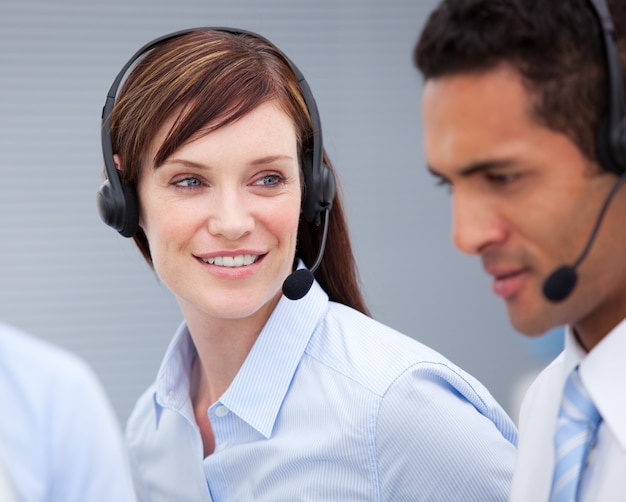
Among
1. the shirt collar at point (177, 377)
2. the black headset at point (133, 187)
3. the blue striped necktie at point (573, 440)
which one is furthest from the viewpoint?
the shirt collar at point (177, 377)

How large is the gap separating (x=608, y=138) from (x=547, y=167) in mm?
84

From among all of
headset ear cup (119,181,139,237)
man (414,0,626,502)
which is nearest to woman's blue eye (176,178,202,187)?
headset ear cup (119,181,139,237)

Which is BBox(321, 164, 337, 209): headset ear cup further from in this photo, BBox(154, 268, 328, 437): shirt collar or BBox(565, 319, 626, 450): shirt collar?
BBox(565, 319, 626, 450): shirt collar

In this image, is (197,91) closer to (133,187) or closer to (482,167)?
(133,187)

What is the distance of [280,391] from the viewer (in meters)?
2.09

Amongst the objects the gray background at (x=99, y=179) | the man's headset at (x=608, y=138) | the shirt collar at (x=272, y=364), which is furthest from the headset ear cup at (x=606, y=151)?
the gray background at (x=99, y=179)

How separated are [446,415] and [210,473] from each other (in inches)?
20.7

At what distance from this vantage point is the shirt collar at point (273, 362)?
6.81ft

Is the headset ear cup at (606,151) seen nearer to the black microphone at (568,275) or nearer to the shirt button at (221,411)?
the black microphone at (568,275)

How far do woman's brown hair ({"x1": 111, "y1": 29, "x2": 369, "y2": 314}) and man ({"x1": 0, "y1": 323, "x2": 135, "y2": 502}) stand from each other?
966 mm

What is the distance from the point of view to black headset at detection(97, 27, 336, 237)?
2.17m

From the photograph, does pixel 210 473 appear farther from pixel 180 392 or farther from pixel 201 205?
pixel 201 205

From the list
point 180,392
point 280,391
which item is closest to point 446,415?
point 280,391

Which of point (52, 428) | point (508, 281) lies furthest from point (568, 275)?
point (52, 428)
